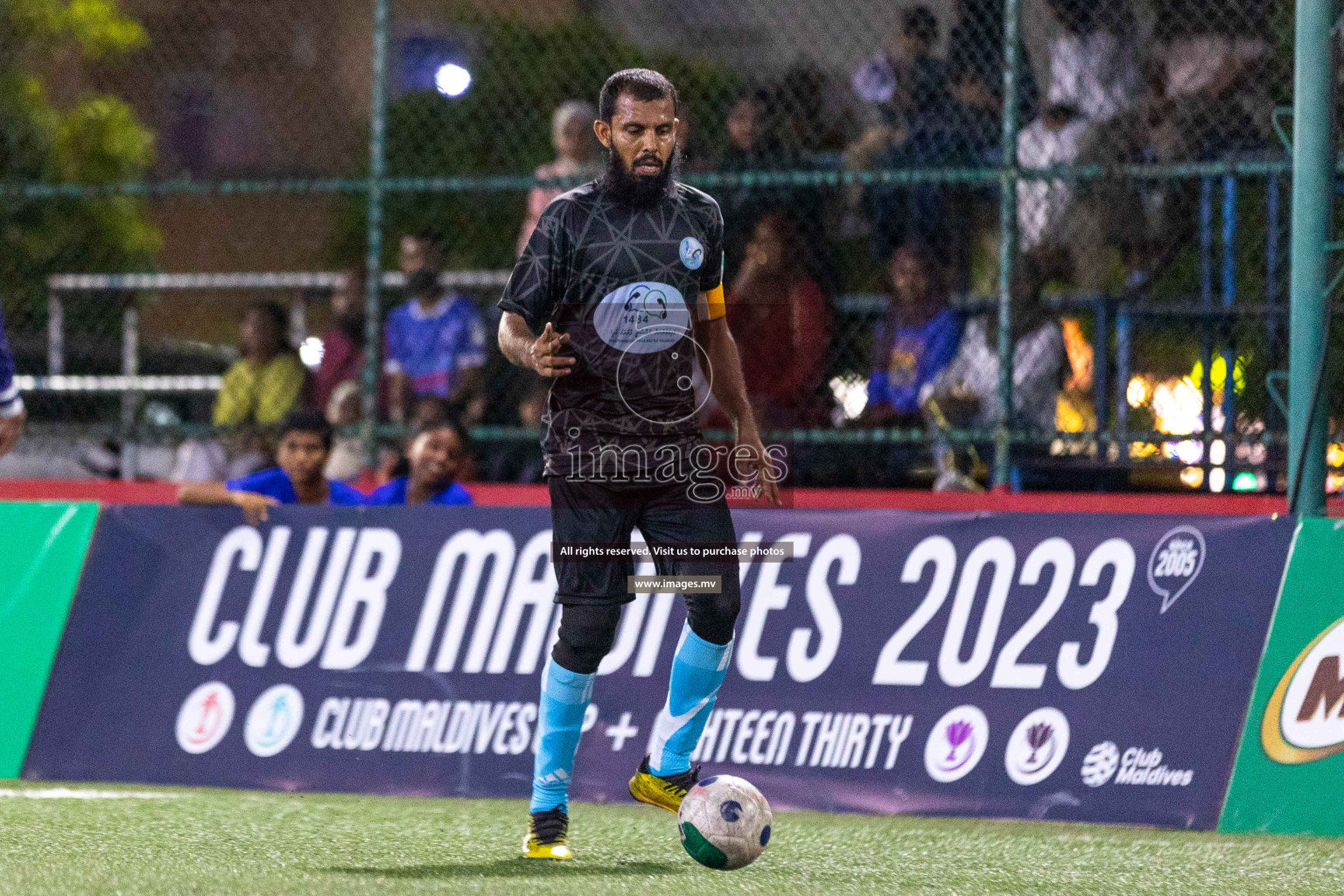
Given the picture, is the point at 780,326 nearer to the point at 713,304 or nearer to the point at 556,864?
the point at 713,304

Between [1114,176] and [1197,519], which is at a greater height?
[1114,176]

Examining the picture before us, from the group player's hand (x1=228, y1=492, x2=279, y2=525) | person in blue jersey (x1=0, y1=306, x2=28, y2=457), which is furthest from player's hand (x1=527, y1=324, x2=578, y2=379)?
player's hand (x1=228, y1=492, x2=279, y2=525)

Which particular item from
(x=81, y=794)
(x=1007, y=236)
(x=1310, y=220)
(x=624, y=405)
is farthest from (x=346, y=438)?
(x=1310, y=220)

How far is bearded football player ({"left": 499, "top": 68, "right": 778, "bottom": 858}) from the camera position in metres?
5.39

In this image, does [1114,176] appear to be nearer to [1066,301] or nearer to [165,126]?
[1066,301]

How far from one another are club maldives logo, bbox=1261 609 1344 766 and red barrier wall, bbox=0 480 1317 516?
2.59 ft

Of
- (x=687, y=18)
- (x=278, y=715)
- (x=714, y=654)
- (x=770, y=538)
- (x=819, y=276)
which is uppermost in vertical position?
(x=687, y=18)

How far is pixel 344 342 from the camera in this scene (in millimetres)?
10039

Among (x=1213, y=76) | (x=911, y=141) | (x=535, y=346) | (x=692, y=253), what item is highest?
(x=1213, y=76)

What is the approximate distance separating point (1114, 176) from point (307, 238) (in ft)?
61.2

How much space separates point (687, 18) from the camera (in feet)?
37.2

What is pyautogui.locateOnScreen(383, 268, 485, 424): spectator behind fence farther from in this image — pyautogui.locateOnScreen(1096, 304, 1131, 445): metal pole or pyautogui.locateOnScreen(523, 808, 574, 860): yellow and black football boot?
pyautogui.locateOnScreen(523, 808, 574, 860): yellow and black football boot

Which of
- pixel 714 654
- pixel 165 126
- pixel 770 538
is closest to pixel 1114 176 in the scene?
pixel 770 538

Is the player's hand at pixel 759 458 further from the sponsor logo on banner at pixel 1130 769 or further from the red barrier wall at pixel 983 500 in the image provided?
the sponsor logo on banner at pixel 1130 769
